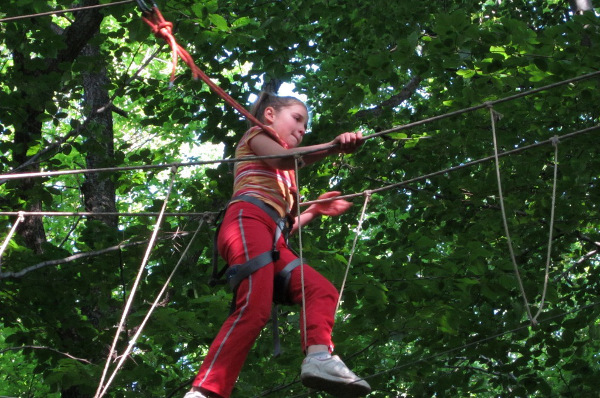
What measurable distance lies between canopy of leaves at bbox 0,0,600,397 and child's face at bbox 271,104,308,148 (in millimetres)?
1794

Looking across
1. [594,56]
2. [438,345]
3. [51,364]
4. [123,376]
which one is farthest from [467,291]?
[51,364]

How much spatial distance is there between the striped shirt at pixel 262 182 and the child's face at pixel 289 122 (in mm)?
126

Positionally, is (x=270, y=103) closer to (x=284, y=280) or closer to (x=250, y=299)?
(x=284, y=280)

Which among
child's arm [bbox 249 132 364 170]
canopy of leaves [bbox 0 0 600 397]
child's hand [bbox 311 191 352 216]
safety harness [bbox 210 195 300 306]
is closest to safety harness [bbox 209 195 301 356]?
safety harness [bbox 210 195 300 306]

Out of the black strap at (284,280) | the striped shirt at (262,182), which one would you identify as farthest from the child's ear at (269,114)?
the black strap at (284,280)

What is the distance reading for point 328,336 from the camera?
300 cm

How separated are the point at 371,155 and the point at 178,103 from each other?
167 centimetres

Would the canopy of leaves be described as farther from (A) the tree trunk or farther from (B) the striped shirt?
(B) the striped shirt

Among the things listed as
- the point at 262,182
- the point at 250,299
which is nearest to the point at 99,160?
the point at 262,182

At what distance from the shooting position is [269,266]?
3.08 m

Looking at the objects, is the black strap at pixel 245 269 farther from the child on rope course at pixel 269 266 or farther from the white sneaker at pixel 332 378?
the white sneaker at pixel 332 378

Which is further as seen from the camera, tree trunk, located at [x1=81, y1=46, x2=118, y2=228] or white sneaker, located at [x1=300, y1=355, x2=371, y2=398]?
tree trunk, located at [x1=81, y1=46, x2=118, y2=228]

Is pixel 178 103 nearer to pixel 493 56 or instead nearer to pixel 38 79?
pixel 38 79

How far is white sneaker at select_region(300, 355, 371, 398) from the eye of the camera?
9.26 feet
